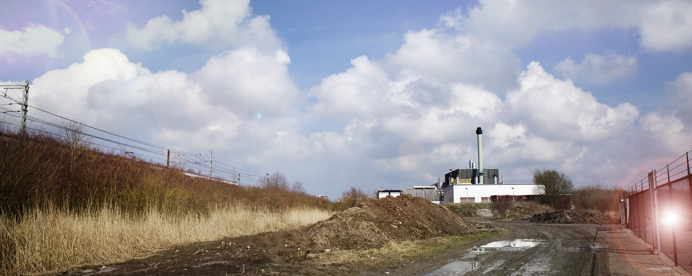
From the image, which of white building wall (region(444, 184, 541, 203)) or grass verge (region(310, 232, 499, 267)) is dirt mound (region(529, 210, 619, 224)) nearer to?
grass verge (region(310, 232, 499, 267))

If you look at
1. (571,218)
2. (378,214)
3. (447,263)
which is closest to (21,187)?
(447,263)

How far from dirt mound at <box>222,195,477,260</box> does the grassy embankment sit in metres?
2.95

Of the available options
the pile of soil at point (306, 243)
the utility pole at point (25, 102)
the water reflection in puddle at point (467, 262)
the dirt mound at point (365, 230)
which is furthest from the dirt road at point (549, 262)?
the utility pole at point (25, 102)

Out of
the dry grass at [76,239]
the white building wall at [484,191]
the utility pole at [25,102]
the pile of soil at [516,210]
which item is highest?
the utility pole at [25,102]

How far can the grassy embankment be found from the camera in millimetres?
9206

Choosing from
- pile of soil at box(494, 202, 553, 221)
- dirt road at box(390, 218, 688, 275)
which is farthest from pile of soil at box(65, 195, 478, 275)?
pile of soil at box(494, 202, 553, 221)

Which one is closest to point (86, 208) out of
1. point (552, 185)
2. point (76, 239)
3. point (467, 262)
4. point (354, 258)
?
point (76, 239)

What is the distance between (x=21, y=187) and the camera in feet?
36.3

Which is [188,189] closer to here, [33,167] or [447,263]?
[33,167]

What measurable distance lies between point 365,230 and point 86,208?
444 inches

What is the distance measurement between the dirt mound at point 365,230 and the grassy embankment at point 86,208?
116 inches

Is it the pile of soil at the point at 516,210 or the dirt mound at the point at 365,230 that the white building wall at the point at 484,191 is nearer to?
the pile of soil at the point at 516,210

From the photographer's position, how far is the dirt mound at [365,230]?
14.1 meters

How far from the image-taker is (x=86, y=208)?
47.4 feet
